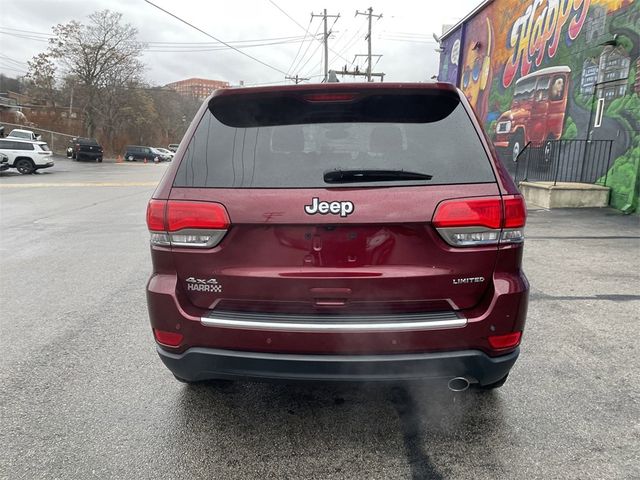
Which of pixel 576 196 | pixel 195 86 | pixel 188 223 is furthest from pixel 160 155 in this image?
pixel 188 223

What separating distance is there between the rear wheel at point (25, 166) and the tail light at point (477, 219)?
28.7 meters

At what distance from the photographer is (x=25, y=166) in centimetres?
2506

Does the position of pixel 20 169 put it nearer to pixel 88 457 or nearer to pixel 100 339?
pixel 100 339

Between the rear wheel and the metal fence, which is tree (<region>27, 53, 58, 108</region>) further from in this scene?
the metal fence

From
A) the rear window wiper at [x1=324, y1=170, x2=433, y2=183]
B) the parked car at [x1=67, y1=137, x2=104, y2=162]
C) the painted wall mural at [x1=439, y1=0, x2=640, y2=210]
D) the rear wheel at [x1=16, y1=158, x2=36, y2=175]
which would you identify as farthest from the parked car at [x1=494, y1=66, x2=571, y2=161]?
the parked car at [x1=67, y1=137, x2=104, y2=162]

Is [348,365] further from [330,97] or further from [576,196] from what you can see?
[576,196]

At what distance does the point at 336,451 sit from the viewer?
7.75ft

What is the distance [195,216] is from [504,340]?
162 centimetres

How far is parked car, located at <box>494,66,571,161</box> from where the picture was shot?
13.0 m

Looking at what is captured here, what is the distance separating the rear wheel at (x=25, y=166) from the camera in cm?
2480

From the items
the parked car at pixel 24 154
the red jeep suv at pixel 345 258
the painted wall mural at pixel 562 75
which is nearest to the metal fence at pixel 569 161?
the painted wall mural at pixel 562 75

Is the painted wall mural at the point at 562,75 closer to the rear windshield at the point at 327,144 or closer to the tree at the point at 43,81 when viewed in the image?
the rear windshield at the point at 327,144

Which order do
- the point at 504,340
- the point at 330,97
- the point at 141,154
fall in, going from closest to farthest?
the point at 504,340, the point at 330,97, the point at 141,154

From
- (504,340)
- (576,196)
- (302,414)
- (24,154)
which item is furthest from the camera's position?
(24,154)
